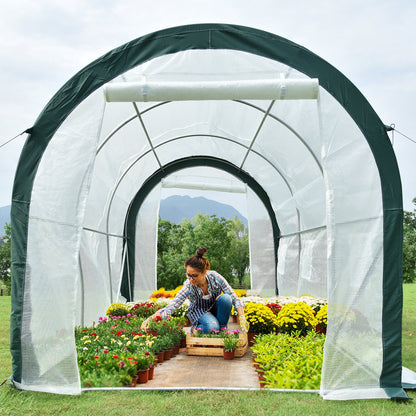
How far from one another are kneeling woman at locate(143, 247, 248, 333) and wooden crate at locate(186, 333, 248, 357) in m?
0.30

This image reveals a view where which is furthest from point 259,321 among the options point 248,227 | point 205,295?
point 248,227

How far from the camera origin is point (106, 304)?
785 centimetres

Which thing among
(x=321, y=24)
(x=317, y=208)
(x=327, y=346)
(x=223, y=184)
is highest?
(x=321, y=24)

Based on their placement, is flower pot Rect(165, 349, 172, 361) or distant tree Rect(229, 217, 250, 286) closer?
flower pot Rect(165, 349, 172, 361)

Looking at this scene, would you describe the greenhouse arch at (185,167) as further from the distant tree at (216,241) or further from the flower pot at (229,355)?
the distant tree at (216,241)

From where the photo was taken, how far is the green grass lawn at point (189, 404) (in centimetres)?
340

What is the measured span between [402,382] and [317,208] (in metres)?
3.66

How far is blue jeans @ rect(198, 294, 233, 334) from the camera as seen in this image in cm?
586

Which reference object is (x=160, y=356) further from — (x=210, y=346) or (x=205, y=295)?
(x=205, y=295)

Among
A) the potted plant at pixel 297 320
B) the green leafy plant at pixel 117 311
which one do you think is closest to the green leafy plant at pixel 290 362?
the potted plant at pixel 297 320

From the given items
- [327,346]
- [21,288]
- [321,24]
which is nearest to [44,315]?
[21,288]

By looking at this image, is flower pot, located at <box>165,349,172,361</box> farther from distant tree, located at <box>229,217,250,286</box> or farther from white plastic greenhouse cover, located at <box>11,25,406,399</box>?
distant tree, located at <box>229,217,250,286</box>

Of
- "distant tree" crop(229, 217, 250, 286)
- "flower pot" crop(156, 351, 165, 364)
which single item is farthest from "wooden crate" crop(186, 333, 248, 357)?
"distant tree" crop(229, 217, 250, 286)

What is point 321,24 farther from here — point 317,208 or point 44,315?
point 44,315
